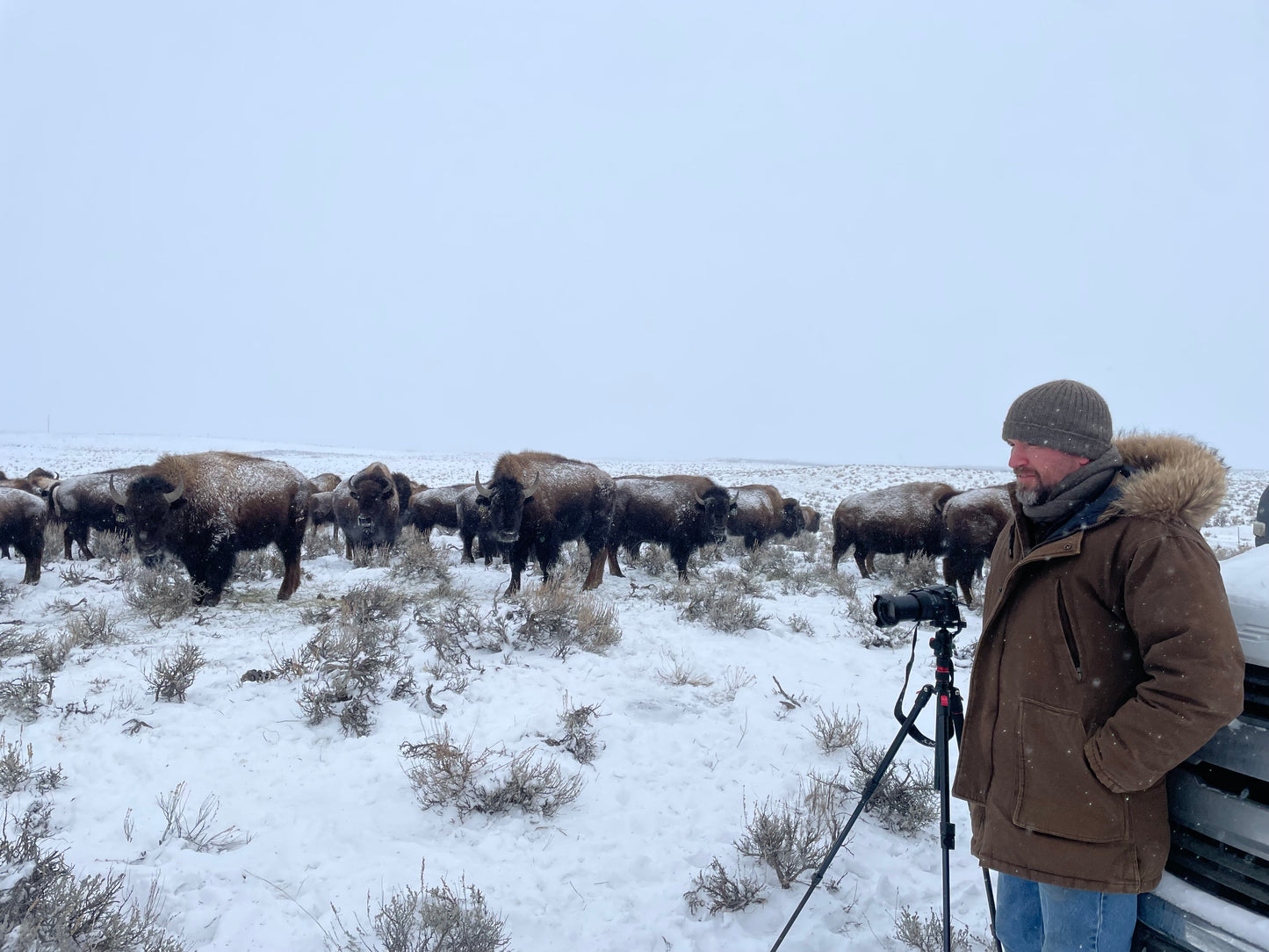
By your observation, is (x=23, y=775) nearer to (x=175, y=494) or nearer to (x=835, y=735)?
(x=175, y=494)

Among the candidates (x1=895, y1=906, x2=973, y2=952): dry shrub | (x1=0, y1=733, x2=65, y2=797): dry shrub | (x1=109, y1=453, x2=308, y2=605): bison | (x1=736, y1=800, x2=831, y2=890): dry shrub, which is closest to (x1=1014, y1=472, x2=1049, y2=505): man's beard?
(x1=895, y1=906, x2=973, y2=952): dry shrub

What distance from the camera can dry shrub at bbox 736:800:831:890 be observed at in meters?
3.36

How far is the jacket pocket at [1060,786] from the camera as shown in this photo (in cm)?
185

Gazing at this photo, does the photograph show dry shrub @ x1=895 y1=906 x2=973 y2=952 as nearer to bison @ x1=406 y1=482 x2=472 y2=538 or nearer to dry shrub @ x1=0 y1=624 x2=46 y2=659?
dry shrub @ x1=0 y1=624 x2=46 y2=659

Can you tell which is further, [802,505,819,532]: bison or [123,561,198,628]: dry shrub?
[802,505,819,532]: bison

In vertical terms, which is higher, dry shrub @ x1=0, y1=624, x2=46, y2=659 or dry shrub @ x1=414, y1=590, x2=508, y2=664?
dry shrub @ x1=0, y1=624, x2=46, y2=659

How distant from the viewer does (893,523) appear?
1169 cm

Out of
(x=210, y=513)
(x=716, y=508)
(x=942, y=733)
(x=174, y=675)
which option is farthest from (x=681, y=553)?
(x=942, y=733)

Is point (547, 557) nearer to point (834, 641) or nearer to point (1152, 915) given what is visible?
point (834, 641)

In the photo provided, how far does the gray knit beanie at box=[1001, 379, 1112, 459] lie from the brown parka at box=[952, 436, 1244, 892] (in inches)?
5.8

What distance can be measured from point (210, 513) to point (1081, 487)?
8.56 meters

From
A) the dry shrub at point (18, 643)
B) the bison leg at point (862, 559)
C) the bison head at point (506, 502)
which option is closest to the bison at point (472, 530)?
the bison head at point (506, 502)

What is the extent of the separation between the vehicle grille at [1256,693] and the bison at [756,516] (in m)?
12.7

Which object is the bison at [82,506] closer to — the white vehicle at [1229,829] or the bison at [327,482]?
the bison at [327,482]
